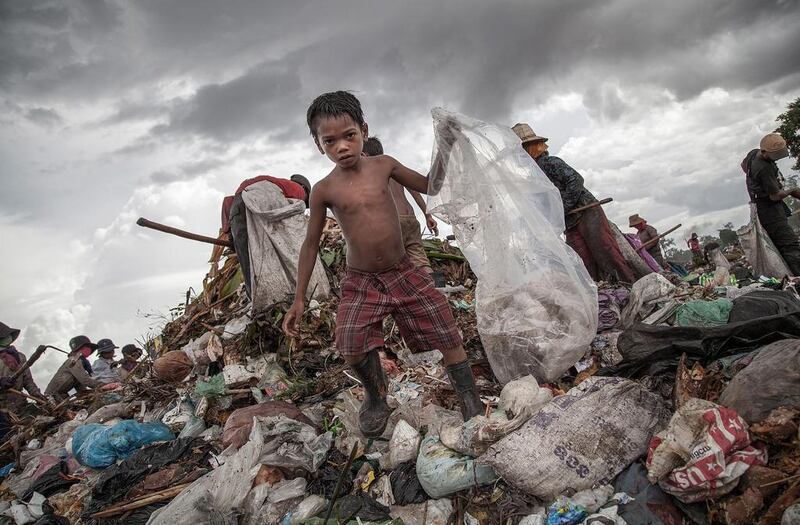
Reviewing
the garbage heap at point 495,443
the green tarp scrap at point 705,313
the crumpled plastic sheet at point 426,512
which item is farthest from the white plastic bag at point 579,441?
the green tarp scrap at point 705,313

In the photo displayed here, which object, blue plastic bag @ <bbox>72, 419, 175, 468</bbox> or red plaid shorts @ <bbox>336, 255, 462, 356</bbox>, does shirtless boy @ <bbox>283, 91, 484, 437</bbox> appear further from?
blue plastic bag @ <bbox>72, 419, 175, 468</bbox>

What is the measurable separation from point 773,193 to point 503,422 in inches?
177

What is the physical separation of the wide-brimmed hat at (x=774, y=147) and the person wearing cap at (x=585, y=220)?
1859 mm

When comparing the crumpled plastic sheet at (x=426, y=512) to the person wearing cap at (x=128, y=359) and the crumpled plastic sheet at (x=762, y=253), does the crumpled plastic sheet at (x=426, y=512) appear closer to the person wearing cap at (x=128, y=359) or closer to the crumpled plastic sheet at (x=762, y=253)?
the crumpled plastic sheet at (x=762, y=253)

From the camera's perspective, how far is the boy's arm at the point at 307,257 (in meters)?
2.17

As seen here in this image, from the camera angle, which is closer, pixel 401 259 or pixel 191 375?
pixel 401 259

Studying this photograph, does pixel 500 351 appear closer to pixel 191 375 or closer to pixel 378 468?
pixel 378 468

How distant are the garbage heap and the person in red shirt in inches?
48.1

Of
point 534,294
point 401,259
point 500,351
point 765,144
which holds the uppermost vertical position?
point 765,144

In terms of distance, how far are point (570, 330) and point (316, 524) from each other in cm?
158

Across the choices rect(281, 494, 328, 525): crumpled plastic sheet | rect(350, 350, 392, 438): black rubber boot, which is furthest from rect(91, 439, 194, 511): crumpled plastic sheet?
rect(350, 350, 392, 438): black rubber boot

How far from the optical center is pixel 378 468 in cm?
203

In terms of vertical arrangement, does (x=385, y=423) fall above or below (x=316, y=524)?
above

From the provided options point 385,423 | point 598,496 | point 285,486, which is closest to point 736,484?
point 598,496
